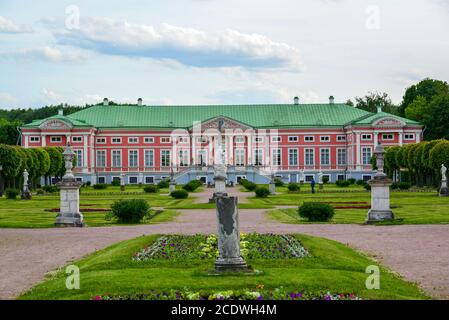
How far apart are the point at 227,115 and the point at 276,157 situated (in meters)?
8.47

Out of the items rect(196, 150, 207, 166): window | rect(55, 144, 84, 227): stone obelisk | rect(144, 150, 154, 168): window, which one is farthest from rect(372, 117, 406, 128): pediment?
rect(55, 144, 84, 227): stone obelisk

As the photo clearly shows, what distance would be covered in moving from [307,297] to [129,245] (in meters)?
7.11

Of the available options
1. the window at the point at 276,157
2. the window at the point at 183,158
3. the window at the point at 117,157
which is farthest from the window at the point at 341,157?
the window at the point at 117,157

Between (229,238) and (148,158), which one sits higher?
(148,158)

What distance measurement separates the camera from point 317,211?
24.9 m

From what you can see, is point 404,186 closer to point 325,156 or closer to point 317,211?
point 325,156

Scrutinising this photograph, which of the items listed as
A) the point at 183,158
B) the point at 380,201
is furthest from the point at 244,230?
the point at 183,158

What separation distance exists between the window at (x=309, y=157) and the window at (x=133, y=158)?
1826 cm

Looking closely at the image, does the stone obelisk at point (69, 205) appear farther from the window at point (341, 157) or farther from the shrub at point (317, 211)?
the window at point (341, 157)

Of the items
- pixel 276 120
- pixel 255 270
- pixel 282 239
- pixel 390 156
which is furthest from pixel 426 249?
pixel 276 120

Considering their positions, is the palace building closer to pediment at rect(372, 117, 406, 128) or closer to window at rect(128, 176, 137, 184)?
window at rect(128, 176, 137, 184)

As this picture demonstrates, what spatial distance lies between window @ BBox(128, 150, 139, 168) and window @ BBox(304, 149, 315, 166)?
719 inches

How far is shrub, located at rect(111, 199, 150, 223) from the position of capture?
977 inches

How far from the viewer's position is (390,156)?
6322 centimetres
